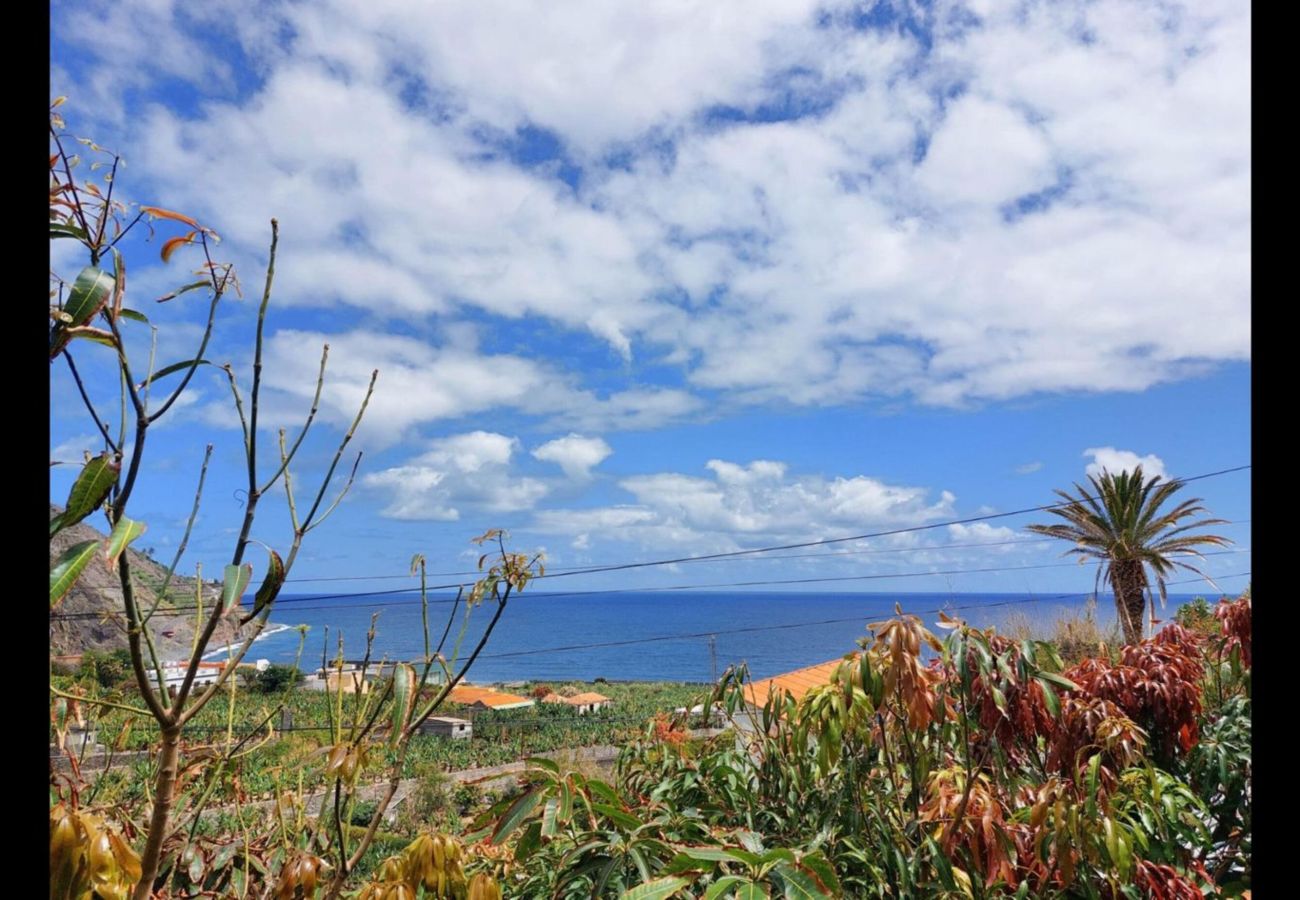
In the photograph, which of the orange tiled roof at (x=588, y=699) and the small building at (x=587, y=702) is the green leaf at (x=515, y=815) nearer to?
the small building at (x=587, y=702)

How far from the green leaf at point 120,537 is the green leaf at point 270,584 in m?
0.14

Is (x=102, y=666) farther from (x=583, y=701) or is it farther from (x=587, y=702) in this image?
(x=583, y=701)

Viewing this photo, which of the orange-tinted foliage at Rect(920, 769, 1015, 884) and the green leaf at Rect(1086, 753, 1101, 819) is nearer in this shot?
the green leaf at Rect(1086, 753, 1101, 819)

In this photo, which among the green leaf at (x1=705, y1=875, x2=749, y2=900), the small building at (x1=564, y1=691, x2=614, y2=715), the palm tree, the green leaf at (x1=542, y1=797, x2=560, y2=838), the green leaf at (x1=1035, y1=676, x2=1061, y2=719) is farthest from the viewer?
the small building at (x1=564, y1=691, x2=614, y2=715)

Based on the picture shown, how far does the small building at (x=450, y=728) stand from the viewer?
563 inches

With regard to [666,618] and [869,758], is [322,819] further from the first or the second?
[666,618]

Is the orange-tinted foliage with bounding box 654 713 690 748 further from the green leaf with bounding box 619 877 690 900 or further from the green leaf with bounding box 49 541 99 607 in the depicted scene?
the green leaf with bounding box 49 541 99 607

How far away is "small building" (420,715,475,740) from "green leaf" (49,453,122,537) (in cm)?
1430

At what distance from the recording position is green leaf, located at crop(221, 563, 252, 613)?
74 cm

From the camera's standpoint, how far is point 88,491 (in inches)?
25.6

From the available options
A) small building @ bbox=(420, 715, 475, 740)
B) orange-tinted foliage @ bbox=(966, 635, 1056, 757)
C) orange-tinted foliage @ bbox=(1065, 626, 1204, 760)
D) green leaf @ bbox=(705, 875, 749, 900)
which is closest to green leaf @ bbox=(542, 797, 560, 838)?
green leaf @ bbox=(705, 875, 749, 900)

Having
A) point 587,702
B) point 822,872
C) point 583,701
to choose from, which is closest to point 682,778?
point 822,872

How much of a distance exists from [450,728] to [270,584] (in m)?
15.2

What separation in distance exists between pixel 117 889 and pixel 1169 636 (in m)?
3.25
